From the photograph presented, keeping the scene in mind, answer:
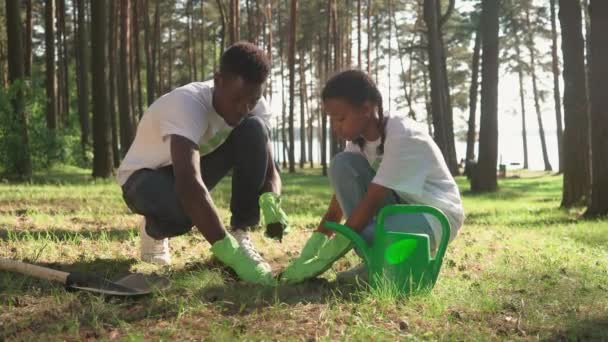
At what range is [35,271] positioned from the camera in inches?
119

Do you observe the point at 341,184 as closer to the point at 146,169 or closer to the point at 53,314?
the point at 146,169

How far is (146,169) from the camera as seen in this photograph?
12.0 feet

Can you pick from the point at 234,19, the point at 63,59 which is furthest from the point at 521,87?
the point at 63,59

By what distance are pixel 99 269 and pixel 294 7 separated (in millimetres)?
17967

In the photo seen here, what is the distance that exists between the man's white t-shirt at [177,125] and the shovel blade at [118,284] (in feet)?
2.52

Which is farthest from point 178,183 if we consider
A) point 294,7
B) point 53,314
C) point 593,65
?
point 294,7

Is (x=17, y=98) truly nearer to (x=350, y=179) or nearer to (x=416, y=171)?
(x=350, y=179)

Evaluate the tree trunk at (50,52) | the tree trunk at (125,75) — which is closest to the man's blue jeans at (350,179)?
the tree trunk at (125,75)

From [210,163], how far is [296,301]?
1.32 meters

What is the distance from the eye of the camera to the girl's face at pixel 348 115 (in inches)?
125

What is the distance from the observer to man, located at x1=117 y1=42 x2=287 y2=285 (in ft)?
10.0

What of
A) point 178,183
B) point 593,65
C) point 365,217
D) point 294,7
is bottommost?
point 365,217

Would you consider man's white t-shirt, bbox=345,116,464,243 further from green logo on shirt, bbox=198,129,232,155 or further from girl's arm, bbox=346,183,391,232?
green logo on shirt, bbox=198,129,232,155

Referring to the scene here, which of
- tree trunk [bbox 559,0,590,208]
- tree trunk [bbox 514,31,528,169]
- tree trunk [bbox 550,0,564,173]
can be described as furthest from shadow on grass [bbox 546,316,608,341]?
tree trunk [bbox 514,31,528,169]
